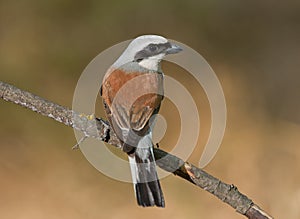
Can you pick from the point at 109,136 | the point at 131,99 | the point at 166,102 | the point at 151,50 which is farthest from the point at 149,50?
the point at 166,102

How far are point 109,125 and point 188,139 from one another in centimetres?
117

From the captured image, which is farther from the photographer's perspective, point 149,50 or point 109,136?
point 149,50

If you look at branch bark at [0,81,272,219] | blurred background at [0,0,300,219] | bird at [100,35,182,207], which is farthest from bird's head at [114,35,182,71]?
blurred background at [0,0,300,219]

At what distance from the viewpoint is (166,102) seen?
2.88 m

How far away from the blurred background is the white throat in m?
0.99

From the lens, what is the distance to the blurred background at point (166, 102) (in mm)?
2676

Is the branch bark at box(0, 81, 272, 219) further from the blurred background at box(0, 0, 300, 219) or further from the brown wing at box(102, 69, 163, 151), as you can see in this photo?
the blurred background at box(0, 0, 300, 219)

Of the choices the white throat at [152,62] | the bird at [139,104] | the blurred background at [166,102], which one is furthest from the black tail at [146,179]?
the blurred background at [166,102]

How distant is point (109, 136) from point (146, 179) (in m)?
0.13

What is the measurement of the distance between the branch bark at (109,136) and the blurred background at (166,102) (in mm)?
1137

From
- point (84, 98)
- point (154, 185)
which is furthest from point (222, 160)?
point (154, 185)

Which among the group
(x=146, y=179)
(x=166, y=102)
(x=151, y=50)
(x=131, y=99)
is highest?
(x=151, y=50)

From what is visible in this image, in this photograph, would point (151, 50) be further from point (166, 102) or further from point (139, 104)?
point (166, 102)

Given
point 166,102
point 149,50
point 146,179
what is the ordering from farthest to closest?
point 166,102 → point 149,50 → point 146,179
